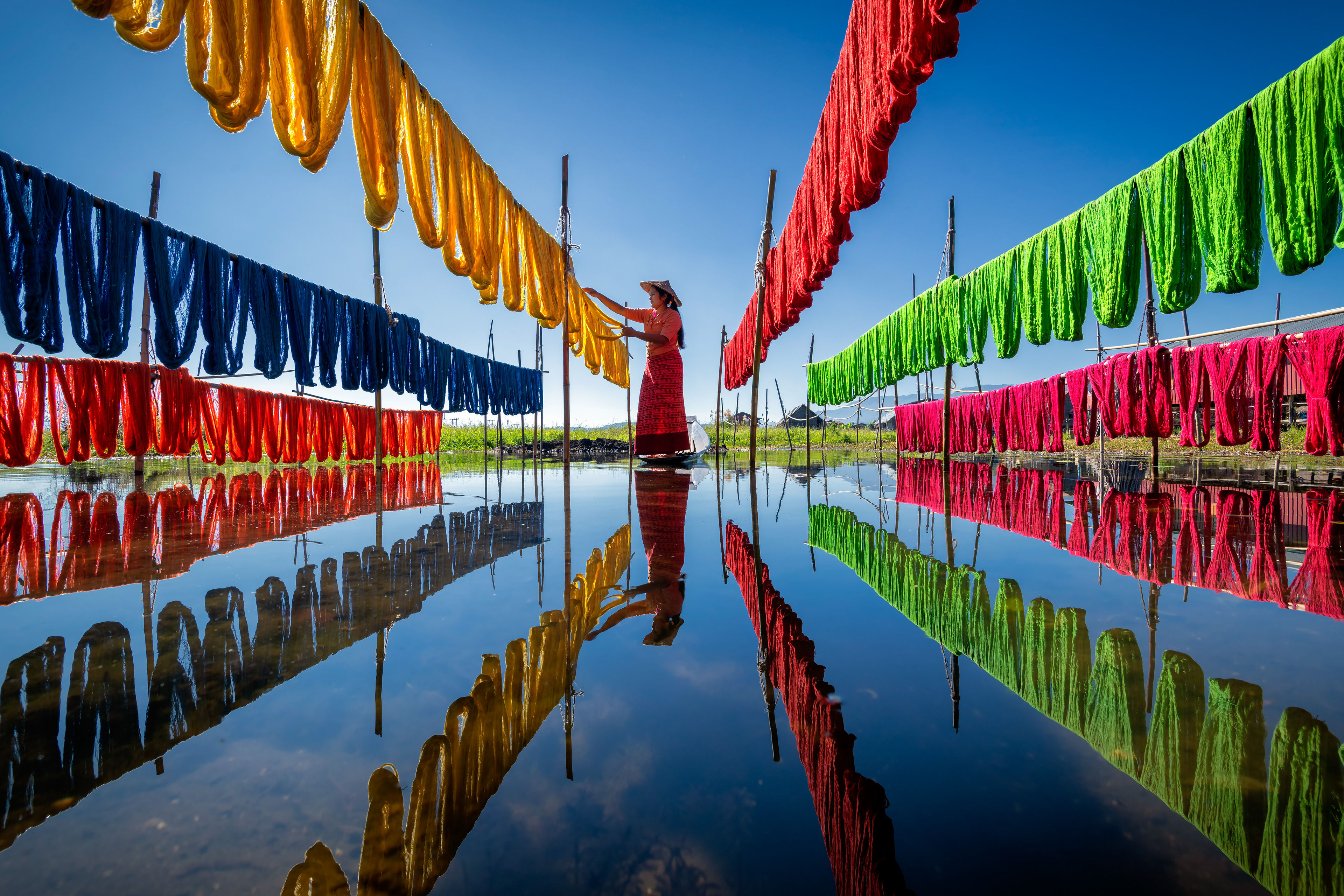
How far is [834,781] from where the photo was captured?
2.43 ft

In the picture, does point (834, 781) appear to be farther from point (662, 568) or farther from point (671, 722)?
point (662, 568)

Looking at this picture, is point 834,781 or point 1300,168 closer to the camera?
point 834,781

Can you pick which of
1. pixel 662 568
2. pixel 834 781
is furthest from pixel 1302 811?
pixel 662 568

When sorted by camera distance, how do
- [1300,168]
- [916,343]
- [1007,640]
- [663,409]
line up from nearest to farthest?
[1007,640] < [1300,168] < [663,409] < [916,343]

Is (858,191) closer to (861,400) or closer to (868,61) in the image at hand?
(868,61)

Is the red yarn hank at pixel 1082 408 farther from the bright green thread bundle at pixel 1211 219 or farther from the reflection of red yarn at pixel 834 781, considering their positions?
the reflection of red yarn at pixel 834 781

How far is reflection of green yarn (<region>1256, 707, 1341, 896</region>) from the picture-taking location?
57 cm

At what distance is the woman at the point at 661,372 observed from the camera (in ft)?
18.6

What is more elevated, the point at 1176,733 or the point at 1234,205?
the point at 1234,205

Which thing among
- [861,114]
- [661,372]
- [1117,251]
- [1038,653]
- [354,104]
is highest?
[354,104]

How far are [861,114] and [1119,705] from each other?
9.35ft

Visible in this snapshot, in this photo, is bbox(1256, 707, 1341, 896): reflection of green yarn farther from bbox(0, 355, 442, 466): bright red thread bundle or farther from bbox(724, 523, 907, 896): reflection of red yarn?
bbox(0, 355, 442, 466): bright red thread bundle

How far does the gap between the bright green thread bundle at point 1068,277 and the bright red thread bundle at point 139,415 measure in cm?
939

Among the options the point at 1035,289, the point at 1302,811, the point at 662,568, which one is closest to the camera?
the point at 1302,811
